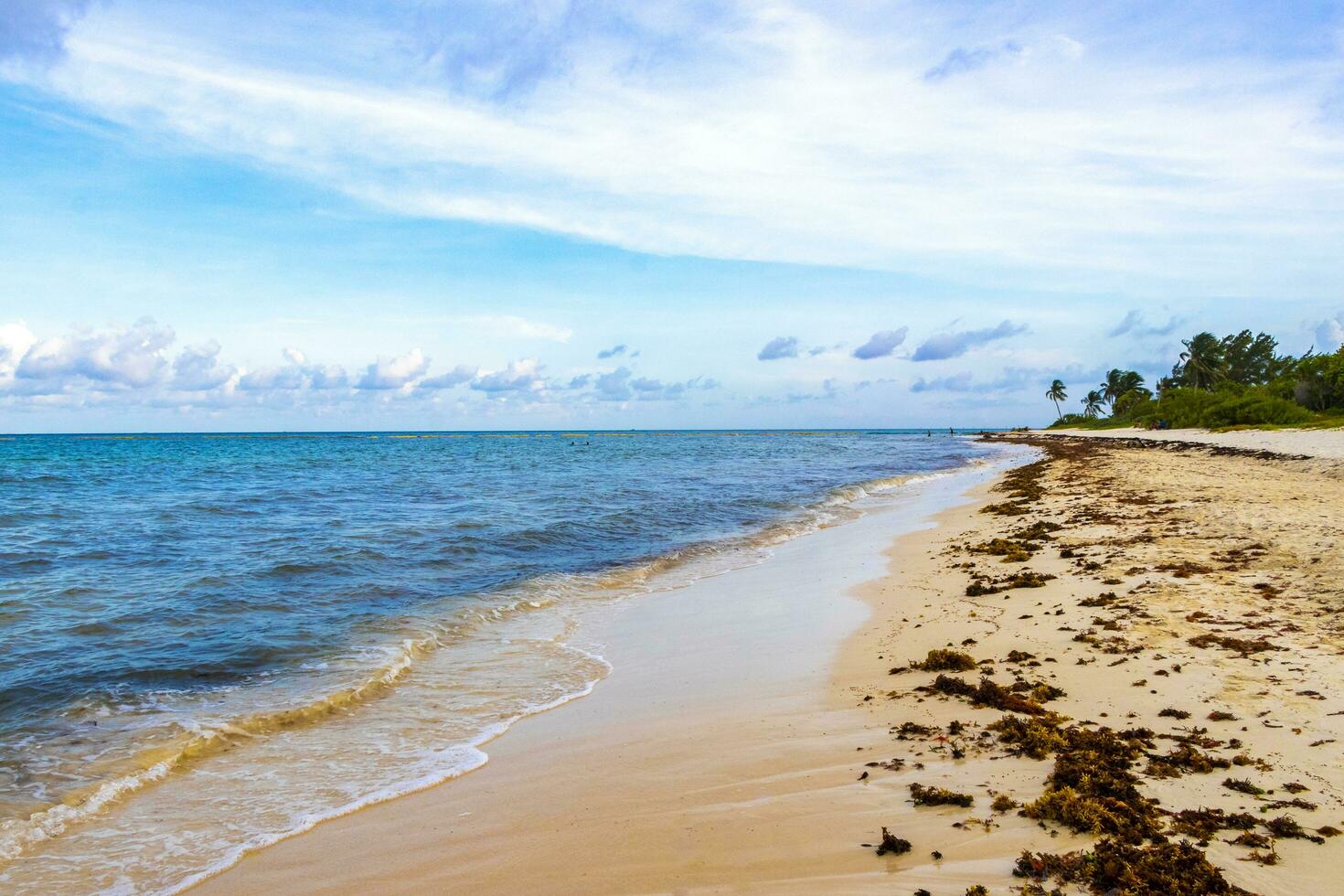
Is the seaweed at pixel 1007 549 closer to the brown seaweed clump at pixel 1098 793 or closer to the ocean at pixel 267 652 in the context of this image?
the ocean at pixel 267 652

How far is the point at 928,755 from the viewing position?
5.90m

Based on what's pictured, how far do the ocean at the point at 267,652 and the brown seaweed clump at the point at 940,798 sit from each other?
12.8ft

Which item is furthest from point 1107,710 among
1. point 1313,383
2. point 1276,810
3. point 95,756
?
point 1313,383

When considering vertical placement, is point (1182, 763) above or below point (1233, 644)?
below

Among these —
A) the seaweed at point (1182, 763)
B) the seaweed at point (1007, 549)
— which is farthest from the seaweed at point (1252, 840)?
the seaweed at point (1007, 549)

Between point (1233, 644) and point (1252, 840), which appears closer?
point (1252, 840)

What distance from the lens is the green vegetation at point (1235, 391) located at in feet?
206

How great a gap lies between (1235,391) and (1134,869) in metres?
93.1

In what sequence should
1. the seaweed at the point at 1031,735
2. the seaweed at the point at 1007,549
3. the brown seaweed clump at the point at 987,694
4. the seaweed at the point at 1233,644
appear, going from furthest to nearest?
1. the seaweed at the point at 1007,549
2. the seaweed at the point at 1233,644
3. the brown seaweed clump at the point at 987,694
4. the seaweed at the point at 1031,735

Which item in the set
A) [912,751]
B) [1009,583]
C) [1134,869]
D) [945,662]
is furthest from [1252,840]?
[1009,583]

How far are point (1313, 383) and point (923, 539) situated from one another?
239 feet

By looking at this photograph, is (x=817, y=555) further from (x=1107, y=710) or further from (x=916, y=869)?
(x=916, y=869)

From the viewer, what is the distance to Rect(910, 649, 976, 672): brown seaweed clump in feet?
26.3

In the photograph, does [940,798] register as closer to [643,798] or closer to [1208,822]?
[1208,822]
